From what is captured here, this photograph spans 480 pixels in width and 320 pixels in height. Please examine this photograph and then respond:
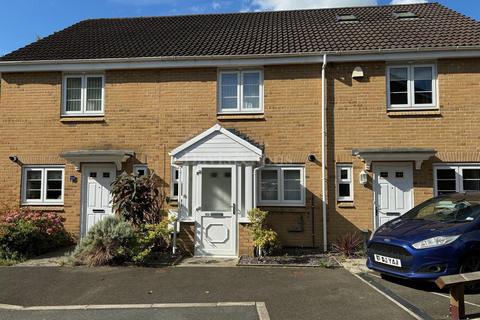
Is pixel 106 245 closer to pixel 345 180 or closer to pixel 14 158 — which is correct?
pixel 14 158

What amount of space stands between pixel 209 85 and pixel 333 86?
3423 millimetres

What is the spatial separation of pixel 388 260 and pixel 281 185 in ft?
14.6

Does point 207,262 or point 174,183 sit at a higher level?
point 174,183

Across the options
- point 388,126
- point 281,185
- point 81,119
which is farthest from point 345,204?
point 81,119

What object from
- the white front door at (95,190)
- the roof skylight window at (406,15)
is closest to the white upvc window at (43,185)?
the white front door at (95,190)

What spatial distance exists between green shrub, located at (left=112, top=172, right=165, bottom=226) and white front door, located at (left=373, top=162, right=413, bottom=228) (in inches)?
227

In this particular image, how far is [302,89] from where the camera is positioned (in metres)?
11.6

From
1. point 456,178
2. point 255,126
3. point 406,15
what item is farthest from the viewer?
point 406,15

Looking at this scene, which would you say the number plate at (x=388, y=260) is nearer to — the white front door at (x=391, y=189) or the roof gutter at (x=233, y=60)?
the white front door at (x=391, y=189)

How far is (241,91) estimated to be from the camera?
11797mm

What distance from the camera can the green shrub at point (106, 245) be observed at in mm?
9047

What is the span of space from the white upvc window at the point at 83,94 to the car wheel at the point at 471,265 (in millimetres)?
9865

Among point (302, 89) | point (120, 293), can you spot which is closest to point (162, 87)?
point (302, 89)

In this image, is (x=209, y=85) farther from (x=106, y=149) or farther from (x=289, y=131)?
(x=106, y=149)
